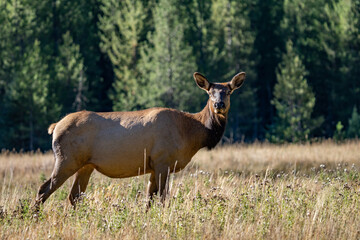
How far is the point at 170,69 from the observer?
81.6ft

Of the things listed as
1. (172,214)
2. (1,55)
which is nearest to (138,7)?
(1,55)

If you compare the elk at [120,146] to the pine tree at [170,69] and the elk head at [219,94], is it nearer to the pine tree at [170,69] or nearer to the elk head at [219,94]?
the elk head at [219,94]

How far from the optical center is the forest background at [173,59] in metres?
24.6

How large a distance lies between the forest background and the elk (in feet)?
51.3

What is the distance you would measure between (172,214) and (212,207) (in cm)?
53

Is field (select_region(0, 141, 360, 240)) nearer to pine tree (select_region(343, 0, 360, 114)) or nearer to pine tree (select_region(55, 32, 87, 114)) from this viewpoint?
pine tree (select_region(55, 32, 87, 114))

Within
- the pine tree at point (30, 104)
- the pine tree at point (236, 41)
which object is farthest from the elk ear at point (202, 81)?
the pine tree at point (236, 41)

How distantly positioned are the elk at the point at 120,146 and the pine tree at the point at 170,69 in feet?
56.8

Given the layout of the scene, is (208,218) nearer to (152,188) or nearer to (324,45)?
(152,188)

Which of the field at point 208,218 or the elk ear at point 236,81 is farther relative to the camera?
the elk ear at point 236,81

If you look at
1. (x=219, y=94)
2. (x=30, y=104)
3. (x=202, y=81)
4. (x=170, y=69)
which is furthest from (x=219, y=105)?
(x=170, y=69)

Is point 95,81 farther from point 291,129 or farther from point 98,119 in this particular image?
point 98,119

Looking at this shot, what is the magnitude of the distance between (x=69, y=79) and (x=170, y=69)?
5.55m

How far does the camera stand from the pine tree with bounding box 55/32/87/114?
26.2 m
